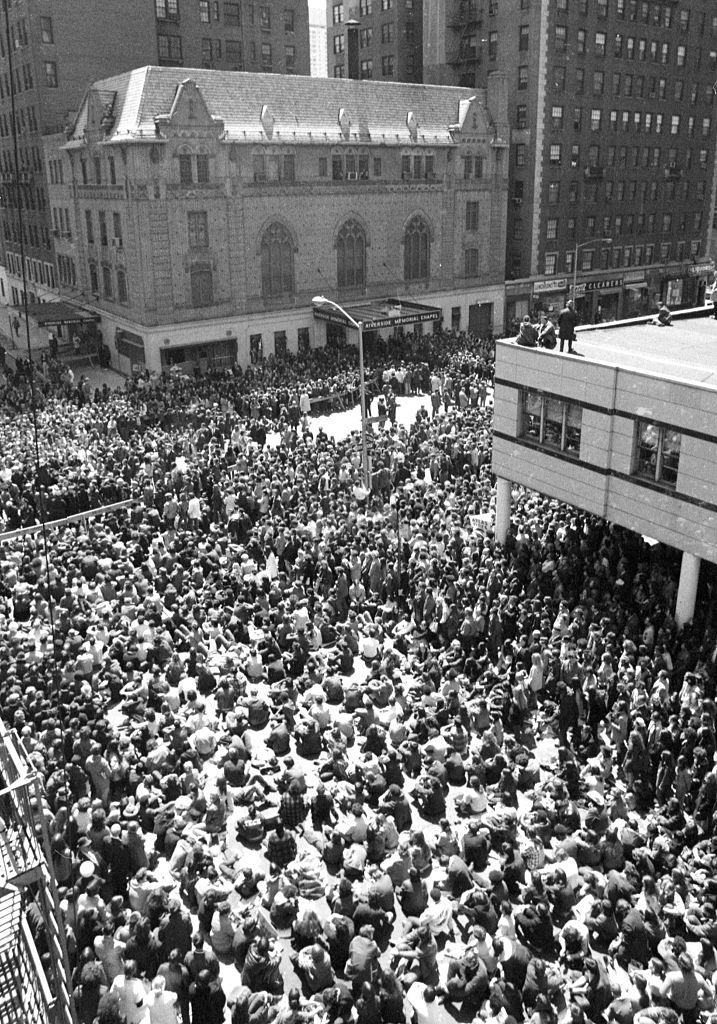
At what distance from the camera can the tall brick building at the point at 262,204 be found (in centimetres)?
4500

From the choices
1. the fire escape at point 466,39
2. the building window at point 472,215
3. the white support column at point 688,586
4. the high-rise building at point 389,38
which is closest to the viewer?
the white support column at point 688,586

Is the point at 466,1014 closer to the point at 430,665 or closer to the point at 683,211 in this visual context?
the point at 430,665

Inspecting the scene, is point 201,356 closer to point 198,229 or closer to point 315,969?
point 198,229

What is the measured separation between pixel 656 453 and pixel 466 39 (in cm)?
5177

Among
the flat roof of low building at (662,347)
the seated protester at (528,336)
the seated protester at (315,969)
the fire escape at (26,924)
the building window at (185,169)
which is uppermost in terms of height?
the building window at (185,169)

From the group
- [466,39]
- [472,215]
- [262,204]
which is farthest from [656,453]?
[466,39]

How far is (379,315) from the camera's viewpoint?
4941cm

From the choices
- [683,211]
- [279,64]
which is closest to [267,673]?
[279,64]

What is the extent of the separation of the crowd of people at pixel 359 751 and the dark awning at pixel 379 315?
2201cm

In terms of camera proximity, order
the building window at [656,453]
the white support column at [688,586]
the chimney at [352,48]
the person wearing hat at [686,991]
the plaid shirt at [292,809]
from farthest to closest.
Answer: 1. the chimney at [352,48]
2. the building window at [656,453]
3. the white support column at [688,586]
4. the plaid shirt at [292,809]
5. the person wearing hat at [686,991]

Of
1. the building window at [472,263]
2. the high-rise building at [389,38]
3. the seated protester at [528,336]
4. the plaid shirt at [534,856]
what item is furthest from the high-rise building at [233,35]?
the plaid shirt at [534,856]

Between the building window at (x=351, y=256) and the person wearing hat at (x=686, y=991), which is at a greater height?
the building window at (x=351, y=256)

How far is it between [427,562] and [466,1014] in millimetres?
11835

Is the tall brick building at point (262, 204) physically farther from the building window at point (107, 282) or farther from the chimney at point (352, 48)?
the chimney at point (352, 48)
